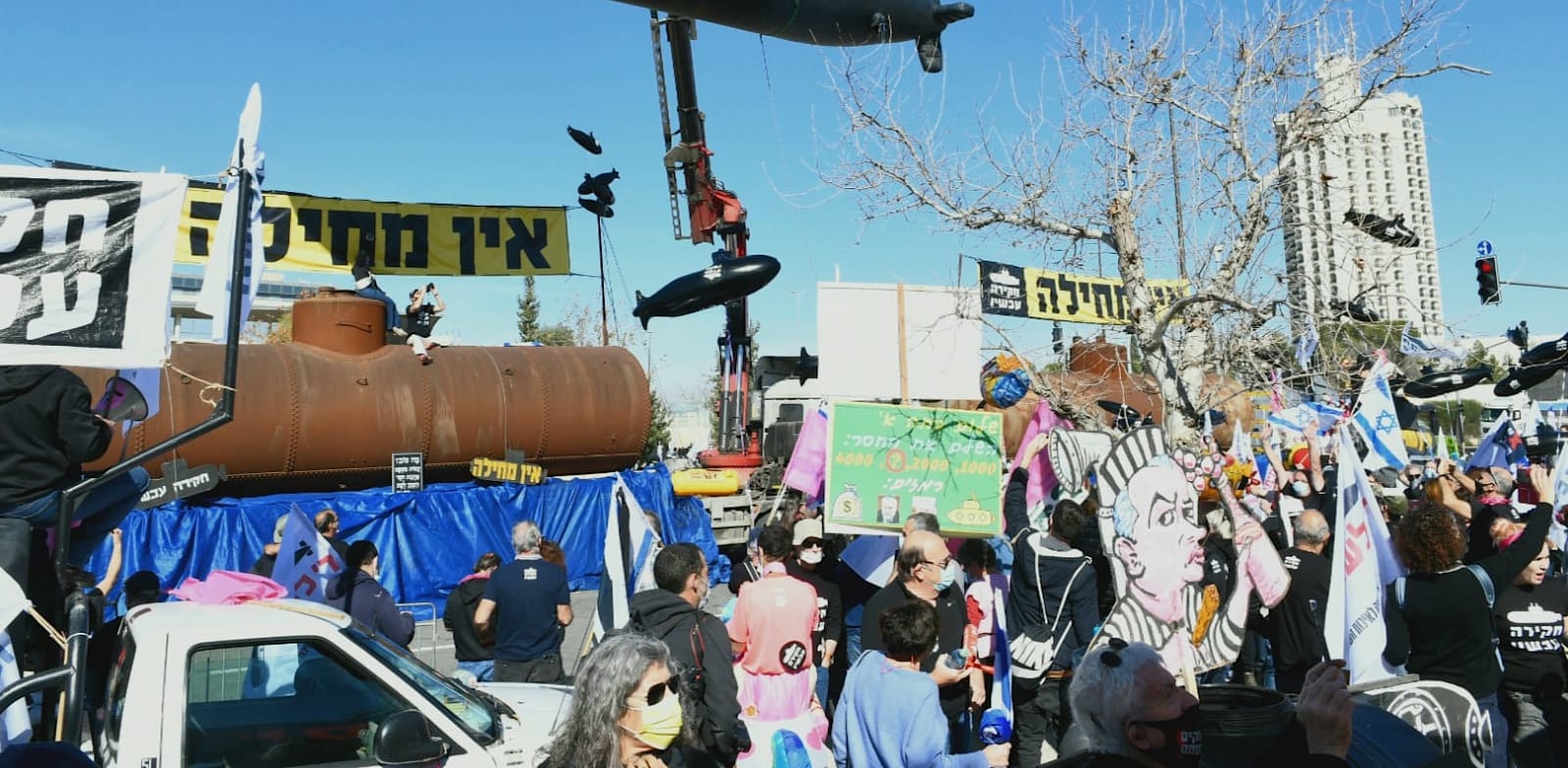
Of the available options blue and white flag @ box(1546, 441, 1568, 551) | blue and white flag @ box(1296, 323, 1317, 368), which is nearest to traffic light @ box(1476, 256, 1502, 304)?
blue and white flag @ box(1546, 441, 1568, 551)

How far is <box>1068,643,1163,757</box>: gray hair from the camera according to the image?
9.10 feet

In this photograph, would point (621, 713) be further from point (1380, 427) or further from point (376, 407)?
point (376, 407)

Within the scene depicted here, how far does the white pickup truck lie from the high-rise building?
5.14 metres

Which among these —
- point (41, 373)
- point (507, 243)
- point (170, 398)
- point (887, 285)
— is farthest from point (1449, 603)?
point (507, 243)

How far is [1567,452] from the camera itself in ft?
29.3

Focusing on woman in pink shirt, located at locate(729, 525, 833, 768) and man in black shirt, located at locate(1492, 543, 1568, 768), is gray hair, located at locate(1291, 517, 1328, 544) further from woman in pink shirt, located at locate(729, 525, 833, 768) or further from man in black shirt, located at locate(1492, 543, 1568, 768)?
woman in pink shirt, located at locate(729, 525, 833, 768)

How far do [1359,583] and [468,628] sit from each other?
5155 mm

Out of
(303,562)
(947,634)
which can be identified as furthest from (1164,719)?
(303,562)

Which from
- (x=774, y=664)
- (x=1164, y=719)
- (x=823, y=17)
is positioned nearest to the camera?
(x=1164, y=719)

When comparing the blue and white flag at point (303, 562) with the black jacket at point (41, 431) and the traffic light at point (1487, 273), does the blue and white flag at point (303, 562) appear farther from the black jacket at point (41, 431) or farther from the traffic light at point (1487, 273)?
the traffic light at point (1487, 273)

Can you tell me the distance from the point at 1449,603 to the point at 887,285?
14.1 feet

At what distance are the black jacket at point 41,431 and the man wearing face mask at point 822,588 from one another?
384 centimetres

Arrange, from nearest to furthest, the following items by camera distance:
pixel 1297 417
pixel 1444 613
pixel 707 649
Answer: pixel 707 649 < pixel 1444 613 < pixel 1297 417

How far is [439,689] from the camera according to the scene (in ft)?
14.8
